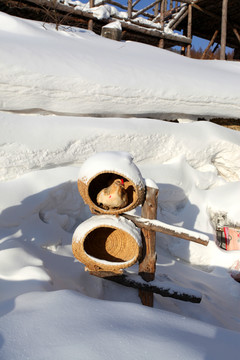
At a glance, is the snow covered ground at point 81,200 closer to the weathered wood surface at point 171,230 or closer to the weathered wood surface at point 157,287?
the weathered wood surface at point 157,287

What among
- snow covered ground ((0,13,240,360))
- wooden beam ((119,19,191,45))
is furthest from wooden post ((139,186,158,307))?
wooden beam ((119,19,191,45))

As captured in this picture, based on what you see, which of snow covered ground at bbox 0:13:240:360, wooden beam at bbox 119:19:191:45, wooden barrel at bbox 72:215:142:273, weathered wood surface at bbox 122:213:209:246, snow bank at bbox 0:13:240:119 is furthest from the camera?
wooden beam at bbox 119:19:191:45

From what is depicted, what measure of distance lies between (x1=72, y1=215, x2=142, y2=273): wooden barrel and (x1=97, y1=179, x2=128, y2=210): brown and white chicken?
0.25ft

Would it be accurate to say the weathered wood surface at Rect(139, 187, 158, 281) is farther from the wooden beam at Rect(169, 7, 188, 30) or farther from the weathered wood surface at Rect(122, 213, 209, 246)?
the wooden beam at Rect(169, 7, 188, 30)

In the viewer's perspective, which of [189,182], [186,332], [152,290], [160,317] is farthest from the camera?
[189,182]

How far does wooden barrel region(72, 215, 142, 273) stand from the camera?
1.85 m

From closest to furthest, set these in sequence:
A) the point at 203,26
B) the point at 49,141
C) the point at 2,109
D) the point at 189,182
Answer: the point at 49,141, the point at 2,109, the point at 189,182, the point at 203,26

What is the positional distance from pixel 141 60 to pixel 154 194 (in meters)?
2.97

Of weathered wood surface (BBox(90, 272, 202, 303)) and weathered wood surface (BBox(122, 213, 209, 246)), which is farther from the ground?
weathered wood surface (BBox(122, 213, 209, 246))

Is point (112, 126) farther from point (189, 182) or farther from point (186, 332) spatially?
point (186, 332)

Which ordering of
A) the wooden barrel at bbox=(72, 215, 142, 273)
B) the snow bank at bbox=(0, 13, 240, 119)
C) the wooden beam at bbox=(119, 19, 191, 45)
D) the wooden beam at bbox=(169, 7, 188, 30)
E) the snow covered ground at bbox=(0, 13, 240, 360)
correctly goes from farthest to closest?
the wooden beam at bbox=(169, 7, 188, 30)
the wooden beam at bbox=(119, 19, 191, 45)
the snow bank at bbox=(0, 13, 240, 119)
the wooden barrel at bbox=(72, 215, 142, 273)
the snow covered ground at bbox=(0, 13, 240, 360)

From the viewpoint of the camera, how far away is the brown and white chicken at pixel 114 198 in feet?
6.29

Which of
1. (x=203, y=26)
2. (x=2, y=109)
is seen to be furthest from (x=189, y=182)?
(x=203, y=26)

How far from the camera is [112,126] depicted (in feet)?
10.8
